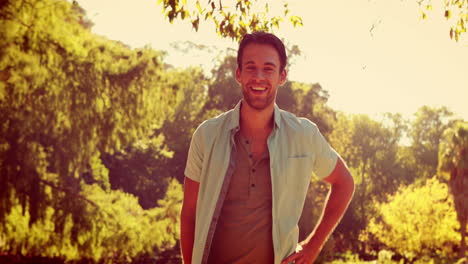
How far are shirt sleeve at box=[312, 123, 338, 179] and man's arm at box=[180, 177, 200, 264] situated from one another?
0.62 metres

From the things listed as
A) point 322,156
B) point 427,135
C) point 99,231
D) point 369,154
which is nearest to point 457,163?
point 369,154

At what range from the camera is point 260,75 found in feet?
8.48

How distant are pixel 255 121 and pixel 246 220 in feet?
1.76

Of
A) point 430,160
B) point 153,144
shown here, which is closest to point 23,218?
point 153,144

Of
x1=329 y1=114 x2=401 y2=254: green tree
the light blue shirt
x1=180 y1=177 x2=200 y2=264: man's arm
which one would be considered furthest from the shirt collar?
x1=329 y1=114 x2=401 y2=254: green tree

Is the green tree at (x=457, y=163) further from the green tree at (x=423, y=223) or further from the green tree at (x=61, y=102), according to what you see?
the green tree at (x=61, y=102)

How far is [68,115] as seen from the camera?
1232cm

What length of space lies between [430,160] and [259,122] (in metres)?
51.4

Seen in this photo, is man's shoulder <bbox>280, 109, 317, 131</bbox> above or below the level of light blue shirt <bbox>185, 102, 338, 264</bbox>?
above

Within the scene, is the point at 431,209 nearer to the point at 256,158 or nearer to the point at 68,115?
the point at 68,115

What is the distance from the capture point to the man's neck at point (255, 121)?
269 centimetres

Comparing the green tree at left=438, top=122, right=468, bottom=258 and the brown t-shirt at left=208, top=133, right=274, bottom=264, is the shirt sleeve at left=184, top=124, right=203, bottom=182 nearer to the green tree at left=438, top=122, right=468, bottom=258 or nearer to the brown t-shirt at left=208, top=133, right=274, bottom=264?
the brown t-shirt at left=208, top=133, right=274, bottom=264

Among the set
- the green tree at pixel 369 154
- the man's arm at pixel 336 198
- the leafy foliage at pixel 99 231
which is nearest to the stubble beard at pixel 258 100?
the man's arm at pixel 336 198

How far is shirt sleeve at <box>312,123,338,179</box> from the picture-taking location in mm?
2633
